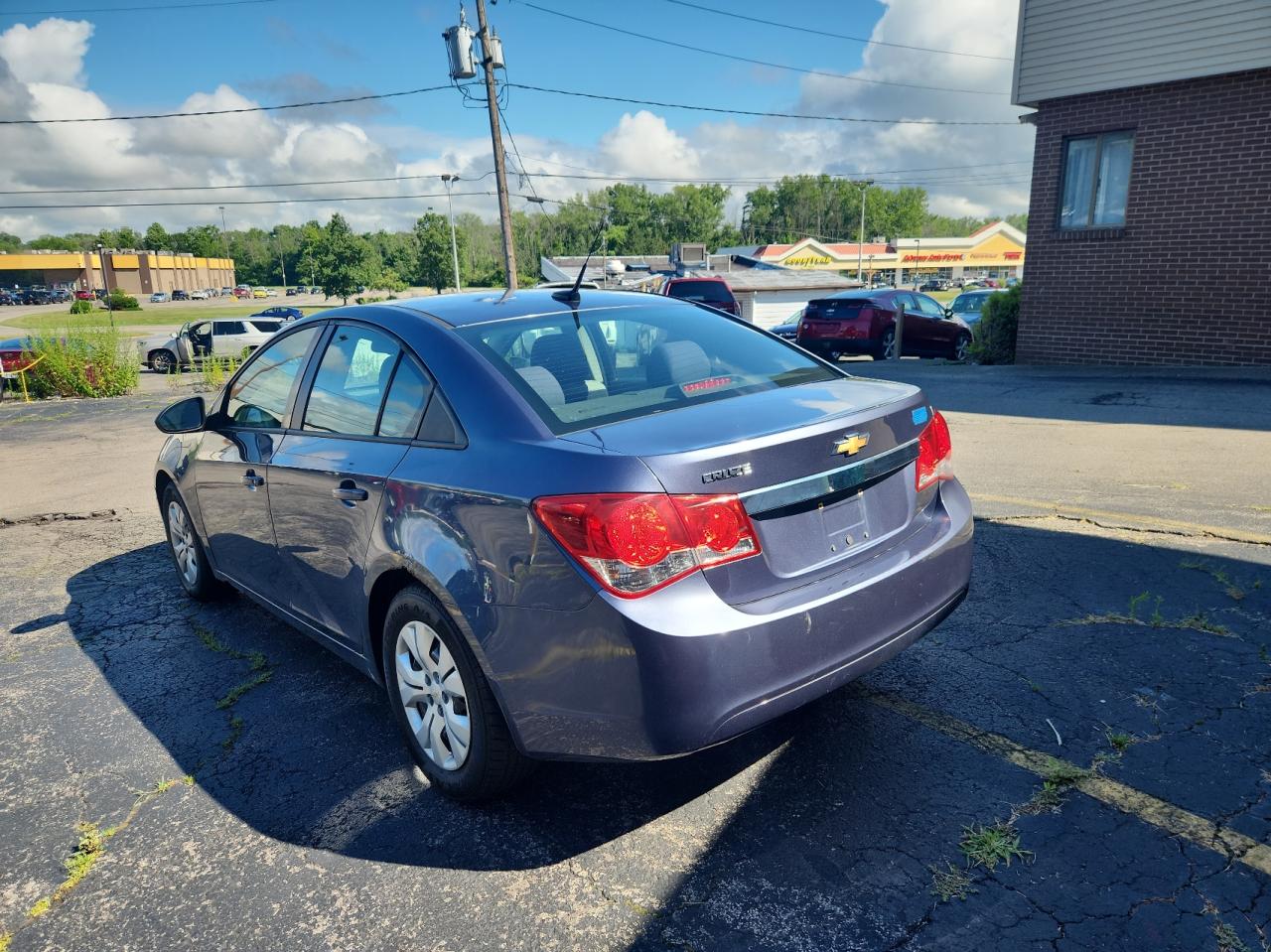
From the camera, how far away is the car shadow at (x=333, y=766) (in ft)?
8.98

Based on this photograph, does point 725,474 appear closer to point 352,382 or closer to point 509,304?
point 509,304

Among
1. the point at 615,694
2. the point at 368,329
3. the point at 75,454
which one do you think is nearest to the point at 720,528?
the point at 615,694

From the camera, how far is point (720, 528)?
2.36m

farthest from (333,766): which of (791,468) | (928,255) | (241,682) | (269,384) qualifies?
(928,255)

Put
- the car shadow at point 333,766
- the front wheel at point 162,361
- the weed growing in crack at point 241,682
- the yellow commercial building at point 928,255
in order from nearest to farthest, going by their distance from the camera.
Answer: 1. the car shadow at point 333,766
2. the weed growing in crack at point 241,682
3. the front wheel at point 162,361
4. the yellow commercial building at point 928,255

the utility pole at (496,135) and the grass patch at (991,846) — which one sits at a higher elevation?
the utility pole at (496,135)

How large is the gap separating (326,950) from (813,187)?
6084 inches

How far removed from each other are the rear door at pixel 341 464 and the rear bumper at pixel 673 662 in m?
0.84

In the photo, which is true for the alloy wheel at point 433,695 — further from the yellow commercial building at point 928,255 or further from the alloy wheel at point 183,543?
the yellow commercial building at point 928,255

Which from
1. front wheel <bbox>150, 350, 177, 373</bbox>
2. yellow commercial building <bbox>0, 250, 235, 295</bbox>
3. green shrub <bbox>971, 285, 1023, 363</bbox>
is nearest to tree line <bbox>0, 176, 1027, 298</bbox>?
yellow commercial building <bbox>0, 250, 235, 295</bbox>

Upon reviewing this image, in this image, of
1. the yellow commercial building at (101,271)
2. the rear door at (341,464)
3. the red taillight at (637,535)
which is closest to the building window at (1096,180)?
the rear door at (341,464)

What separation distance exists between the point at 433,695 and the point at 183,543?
2893 millimetres

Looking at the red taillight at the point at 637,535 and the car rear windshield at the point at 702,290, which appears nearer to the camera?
the red taillight at the point at 637,535

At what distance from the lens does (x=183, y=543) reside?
197 inches
